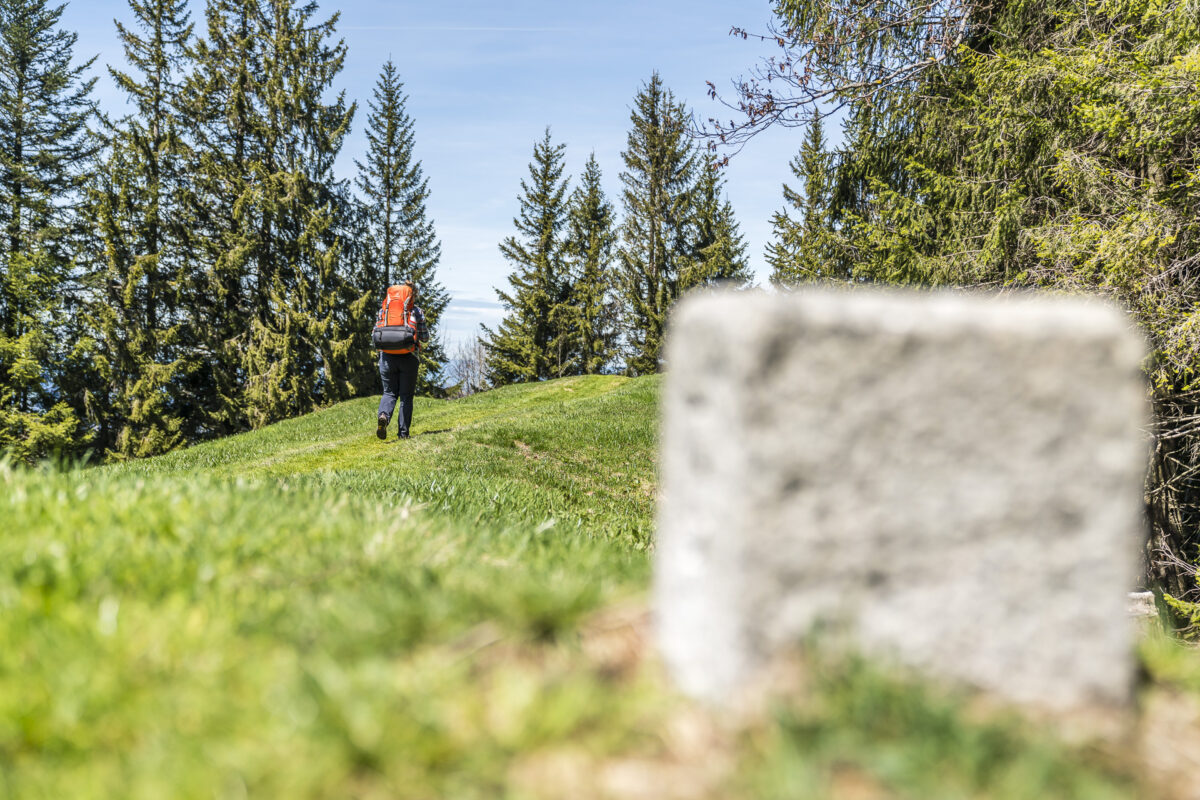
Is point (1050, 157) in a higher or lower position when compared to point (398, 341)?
higher

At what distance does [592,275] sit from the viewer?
135ft

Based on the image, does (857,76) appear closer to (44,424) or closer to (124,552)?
(124,552)

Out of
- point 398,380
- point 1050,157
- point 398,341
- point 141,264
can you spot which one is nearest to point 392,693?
point 398,341

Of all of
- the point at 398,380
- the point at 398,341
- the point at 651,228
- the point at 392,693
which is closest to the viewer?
the point at 392,693

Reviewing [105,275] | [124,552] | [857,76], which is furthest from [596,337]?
→ [124,552]

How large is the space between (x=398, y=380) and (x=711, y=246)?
3274 cm

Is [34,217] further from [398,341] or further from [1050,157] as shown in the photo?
[1050,157]

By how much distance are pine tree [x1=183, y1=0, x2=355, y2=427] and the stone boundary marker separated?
3306 cm

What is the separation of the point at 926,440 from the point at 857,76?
27.8 feet

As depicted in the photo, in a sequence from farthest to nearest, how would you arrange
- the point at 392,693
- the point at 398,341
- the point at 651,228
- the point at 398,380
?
the point at 651,228, the point at 398,380, the point at 398,341, the point at 392,693

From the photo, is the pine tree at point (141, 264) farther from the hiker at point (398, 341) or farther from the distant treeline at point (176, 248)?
the hiker at point (398, 341)

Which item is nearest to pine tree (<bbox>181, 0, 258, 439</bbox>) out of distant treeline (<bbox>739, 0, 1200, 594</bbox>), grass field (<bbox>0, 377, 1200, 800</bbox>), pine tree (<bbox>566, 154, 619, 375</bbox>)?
pine tree (<bbox>566, 154, 619, 375</bbox>)

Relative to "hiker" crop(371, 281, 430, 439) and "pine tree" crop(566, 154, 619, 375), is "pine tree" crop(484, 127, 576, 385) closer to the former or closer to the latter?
"pine tree" crop(566, 154, 619, 375)

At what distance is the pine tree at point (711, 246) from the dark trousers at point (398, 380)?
30554 mm
